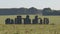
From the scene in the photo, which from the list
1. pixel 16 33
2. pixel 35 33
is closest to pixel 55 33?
pixel 35 33

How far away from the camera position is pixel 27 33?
1883cm

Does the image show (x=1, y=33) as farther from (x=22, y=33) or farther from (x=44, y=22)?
(x=44, y=22)

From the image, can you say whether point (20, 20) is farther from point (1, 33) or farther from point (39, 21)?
point (1, 33)

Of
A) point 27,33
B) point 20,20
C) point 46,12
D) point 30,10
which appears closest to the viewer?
point 27,33

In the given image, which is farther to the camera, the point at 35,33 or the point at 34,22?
the point at 34,22

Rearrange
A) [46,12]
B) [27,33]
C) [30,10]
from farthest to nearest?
[30,10] < [46,12] < [27,33]

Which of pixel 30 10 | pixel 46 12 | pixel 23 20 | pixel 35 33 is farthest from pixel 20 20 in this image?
pixel 30 10

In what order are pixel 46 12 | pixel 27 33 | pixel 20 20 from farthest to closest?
pixel 46 12 → pixel 20 20 → pixel 27 33

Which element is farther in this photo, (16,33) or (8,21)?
(8,21)

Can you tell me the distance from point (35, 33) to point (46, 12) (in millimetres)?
78269

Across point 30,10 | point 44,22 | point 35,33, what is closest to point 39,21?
point 44,22

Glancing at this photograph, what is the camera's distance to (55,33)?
19.1 meters

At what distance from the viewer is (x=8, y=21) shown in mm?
33688

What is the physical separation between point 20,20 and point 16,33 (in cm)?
1471
